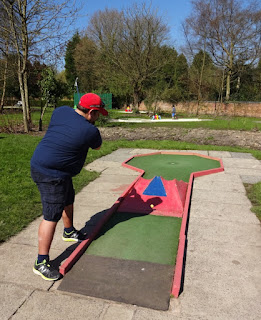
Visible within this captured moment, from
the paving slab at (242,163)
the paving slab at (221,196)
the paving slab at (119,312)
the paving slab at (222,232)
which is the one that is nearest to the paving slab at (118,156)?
the paving slab at (242,163)

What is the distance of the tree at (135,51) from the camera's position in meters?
33.3

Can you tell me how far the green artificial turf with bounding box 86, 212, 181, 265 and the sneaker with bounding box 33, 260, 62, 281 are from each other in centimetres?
56

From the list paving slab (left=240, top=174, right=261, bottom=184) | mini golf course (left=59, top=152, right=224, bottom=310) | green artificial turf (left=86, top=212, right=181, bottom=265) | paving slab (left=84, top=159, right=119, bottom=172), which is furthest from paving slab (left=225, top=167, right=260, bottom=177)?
green artificial turf (left=86, top=212, right=181, bottom=265)

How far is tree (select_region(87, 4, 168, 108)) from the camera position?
33.3 metres

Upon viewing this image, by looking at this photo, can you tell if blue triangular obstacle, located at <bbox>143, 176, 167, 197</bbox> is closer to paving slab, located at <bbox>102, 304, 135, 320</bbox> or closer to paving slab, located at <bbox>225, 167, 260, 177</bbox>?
paving slab, located at <bbox>102, 304, 135, 320</bbox>

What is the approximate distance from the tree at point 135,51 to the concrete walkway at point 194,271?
103ft

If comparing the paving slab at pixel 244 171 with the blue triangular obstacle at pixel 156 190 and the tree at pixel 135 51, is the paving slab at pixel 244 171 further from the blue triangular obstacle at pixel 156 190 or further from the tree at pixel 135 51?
the tree at pixel 135 51

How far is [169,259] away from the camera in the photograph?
3174mm

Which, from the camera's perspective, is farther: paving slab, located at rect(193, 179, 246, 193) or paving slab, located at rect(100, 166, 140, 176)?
paving slab, located at rect(100, 166, 140, 176)

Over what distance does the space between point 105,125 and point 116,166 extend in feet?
34.7

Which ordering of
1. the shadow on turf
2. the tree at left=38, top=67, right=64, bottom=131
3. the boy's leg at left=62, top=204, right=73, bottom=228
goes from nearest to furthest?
the shadow on turf, the boy's leg at left=62, top=204, right=73, bottom=228, the tree at left=38, top=67, right=64, bottom=131

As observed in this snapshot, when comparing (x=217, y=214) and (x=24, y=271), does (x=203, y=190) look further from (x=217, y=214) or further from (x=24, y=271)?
(x=24, y=271)

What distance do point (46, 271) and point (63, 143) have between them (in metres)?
1.29

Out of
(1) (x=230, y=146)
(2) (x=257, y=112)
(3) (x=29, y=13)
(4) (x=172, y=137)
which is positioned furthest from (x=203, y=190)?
(2) (x=257, y=112)
